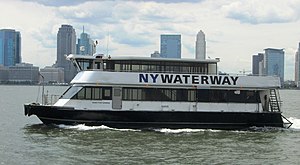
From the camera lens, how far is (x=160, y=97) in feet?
90.4

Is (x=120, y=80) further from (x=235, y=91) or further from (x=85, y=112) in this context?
(x=235, y=91)

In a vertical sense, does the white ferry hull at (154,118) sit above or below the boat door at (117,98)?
below

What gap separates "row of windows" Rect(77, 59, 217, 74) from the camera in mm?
27797

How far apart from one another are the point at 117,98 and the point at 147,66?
2.49 metres

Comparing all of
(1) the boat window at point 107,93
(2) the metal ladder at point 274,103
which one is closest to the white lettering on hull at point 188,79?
(1) the boat window at point 107,93

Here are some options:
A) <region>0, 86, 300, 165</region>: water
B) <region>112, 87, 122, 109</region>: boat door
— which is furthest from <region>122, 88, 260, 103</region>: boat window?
<region>0, 86, 300, 165</region>: water

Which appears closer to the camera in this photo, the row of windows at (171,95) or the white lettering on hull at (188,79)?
the row of windows at (171,95)

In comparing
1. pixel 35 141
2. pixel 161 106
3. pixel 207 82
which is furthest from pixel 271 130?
pixel 35 141

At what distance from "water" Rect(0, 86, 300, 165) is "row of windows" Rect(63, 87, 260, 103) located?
1.78 meters

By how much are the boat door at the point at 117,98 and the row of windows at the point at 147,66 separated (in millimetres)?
1173

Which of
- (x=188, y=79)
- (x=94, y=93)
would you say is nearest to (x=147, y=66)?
(x=188, y=79)

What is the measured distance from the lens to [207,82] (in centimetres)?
2800

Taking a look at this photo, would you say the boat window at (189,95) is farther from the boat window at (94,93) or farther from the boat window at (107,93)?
the boat window at (94,93)

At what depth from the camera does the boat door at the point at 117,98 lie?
89.1 feet
